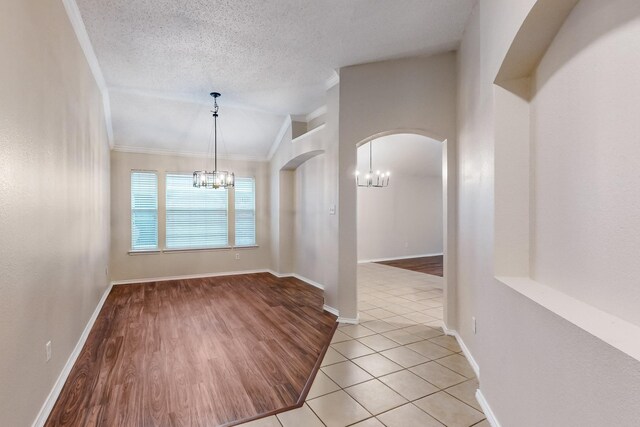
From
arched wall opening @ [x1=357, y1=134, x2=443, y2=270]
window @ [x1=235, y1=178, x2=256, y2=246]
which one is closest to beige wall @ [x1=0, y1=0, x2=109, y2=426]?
window @ [x1=235, y1=178, x2=256, y2=246]

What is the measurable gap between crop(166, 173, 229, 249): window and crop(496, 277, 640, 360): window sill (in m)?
6.10

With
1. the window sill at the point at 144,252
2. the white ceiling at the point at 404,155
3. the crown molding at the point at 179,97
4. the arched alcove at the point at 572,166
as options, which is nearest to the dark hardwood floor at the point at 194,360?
the window sill at the point at 144,252

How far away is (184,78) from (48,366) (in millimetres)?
3539

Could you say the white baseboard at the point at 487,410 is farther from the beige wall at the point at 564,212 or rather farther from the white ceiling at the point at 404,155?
the white ceiling at the point at 404,155

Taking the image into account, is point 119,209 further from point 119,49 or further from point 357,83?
point 357,83

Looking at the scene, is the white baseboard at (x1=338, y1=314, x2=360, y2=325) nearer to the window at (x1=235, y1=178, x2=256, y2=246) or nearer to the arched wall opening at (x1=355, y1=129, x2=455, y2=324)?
the arched wall opening at (x1=355, y1=129, x2=455, y2=324)

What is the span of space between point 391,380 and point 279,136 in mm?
5108

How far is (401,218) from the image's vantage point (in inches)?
373

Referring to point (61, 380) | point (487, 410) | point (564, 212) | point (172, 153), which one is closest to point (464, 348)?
point (487, 410)

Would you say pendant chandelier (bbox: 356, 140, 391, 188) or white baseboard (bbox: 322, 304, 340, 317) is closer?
white baseboard (bbox: 322, 304, 340, 317)

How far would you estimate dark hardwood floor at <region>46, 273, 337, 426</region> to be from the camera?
2174 mm

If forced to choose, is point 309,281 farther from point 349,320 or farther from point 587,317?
point 587,317

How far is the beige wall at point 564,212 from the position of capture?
115 cm

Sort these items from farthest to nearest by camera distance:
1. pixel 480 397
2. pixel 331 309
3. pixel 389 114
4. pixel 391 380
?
1. pixel 331 309
2. pixel 389 114
3. pixel 391 380
4. pixel 480 397
